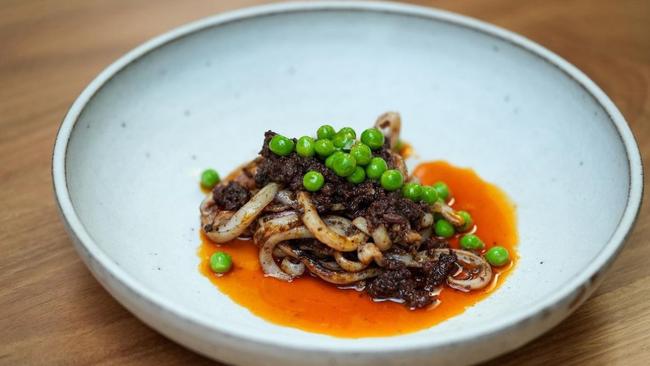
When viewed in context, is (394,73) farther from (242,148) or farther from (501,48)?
(242,148)

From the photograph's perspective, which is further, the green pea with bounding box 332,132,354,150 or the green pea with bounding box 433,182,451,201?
the green pea with bounding box 433,182,451,201

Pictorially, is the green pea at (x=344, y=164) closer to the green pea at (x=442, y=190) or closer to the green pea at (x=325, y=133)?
the green pea at (x=325, y=133)

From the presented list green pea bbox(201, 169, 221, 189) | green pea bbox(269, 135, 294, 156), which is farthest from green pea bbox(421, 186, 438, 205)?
green pea bbox(201, 169, 221, 189)

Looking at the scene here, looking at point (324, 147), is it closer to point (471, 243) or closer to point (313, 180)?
point (313, 180)

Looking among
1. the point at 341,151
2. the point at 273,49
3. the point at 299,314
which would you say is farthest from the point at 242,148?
the point at 299,314

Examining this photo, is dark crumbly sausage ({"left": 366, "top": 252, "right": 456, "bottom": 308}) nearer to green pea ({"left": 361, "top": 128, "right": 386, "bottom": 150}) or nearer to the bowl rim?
green pea ({"left": 361, "top": 128, "right": 386, "bottom": 150})

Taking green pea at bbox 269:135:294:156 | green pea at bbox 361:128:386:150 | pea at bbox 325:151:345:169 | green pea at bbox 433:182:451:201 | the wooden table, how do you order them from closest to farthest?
the wooden table < pea at bbox 325:151:345:169 < green pea at bbox 269:135:294:156 < green pea at bbox 361:128:386:150 < green pea at bbox 433:182:451:201

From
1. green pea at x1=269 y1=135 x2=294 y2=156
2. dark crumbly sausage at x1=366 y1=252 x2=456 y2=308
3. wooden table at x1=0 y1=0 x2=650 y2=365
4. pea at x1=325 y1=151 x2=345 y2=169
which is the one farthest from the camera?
green pea at x1=269 y1=135 x2=294 y2=156
